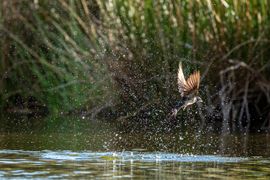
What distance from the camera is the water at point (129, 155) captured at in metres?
7.56

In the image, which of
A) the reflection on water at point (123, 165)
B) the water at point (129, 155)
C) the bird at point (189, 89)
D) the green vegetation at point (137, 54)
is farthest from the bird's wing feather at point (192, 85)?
the green vegetation at point (137, 54)

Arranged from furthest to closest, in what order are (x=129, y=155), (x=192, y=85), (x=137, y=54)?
1. (x=137, y=54)
2. (x=192, y=85)
3. (x=129, y=155)

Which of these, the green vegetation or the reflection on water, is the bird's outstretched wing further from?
the green vegetation

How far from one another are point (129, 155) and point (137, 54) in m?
3.80

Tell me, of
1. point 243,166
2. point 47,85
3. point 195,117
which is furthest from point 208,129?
point 243,166

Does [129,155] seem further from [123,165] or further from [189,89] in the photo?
[189,89]

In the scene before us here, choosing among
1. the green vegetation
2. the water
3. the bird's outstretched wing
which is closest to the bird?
the bird's outstretched wing

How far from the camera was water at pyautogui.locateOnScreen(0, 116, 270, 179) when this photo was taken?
7.56m

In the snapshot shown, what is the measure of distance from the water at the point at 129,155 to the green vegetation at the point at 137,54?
3.25 feet

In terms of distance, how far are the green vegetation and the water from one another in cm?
99

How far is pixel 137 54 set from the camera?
41.3 feet

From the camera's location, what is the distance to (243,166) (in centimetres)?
815

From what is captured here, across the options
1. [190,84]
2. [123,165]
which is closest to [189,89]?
[190,84]

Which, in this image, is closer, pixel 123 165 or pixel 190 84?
pixel 123 165
